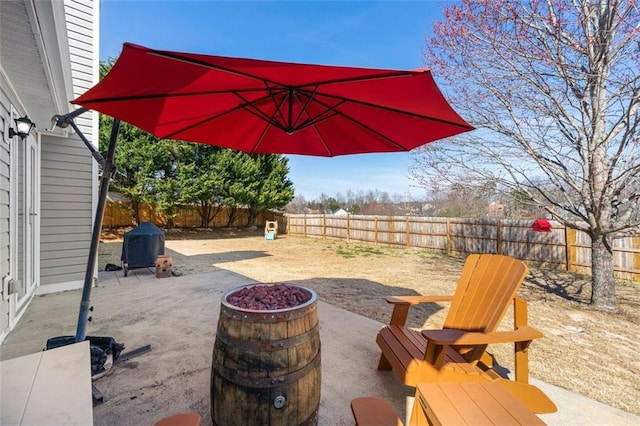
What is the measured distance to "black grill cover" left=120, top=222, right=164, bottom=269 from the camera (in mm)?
5867

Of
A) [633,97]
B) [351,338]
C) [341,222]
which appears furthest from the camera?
[341,222]

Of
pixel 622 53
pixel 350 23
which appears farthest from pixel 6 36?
pixel 622 53

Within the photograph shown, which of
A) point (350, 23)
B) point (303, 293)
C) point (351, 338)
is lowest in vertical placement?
point (351, 338)

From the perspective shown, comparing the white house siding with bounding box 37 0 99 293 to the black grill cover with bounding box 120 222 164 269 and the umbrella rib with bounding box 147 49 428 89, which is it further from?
the umbrella rib with bounding box 147 49 428 89

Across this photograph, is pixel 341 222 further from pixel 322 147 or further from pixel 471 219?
pixel 322 147

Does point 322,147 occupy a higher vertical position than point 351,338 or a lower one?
higher

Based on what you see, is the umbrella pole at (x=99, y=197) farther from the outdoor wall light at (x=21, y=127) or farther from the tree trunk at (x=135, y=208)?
the tree trunk at (x=135, y=208)

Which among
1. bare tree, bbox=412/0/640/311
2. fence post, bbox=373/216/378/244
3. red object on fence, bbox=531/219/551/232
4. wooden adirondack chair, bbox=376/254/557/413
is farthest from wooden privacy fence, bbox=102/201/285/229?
wooden adirondack chair, bbox=376/254/557/413

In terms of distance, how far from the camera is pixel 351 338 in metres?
3.13

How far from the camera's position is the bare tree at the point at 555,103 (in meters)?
3.92

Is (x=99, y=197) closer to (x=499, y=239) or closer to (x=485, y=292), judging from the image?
(x=485, y=292)

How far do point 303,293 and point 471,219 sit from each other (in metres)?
9.01

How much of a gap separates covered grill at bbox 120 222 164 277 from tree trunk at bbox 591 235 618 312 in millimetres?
7568

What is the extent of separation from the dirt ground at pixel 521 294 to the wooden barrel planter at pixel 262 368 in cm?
222
